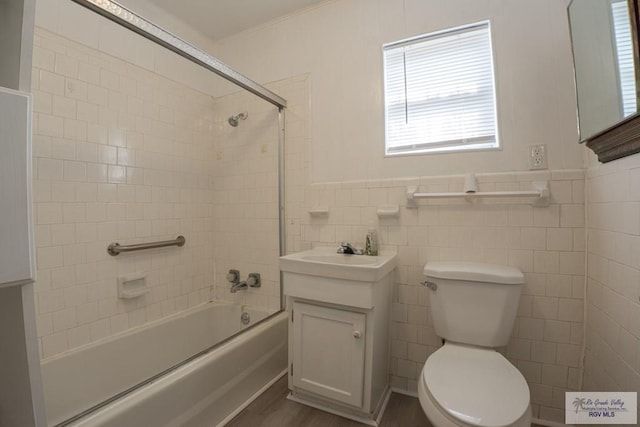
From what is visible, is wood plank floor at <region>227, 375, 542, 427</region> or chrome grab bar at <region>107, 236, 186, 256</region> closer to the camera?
wood plank floor at <region>227, 375, 542, 427</region>

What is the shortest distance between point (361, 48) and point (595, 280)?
182 centimetres

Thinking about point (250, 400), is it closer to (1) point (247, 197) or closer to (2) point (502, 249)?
(1) point (247, 197)

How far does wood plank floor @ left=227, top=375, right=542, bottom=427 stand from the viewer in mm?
1490

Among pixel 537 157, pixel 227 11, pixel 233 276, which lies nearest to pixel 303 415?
pixel 233 276

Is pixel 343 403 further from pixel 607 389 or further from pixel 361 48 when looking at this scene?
pixel 361 48

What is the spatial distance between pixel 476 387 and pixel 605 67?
132cm

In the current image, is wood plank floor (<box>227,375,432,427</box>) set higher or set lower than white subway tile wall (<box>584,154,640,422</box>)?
lower

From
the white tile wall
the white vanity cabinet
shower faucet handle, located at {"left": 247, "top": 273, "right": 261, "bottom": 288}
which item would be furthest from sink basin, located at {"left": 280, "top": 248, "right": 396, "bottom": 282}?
shower faucet handle, located at {"left": 247, "top": 273, "right": 261, "bottom": 288}

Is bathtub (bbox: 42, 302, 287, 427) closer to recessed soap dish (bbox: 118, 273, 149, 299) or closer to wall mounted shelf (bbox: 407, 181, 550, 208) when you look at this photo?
recessed soap dish (bbox: 118, 273, 149, 299)

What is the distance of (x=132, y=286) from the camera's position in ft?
6.17

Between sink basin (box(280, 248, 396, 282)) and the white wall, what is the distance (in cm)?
53

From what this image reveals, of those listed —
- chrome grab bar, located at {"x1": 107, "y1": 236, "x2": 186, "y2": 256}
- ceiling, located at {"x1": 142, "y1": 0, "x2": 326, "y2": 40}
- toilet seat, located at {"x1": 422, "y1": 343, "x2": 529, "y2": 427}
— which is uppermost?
ceiling, located at {"x1": 142, "y1": 0, "x2": 326, "y2": 40}

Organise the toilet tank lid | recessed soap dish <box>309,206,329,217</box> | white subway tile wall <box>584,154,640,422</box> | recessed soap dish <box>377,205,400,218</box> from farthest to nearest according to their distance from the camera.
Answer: recessed soap dish <box>309,206,329,217</box> < recessed soap dish <box>377,205,400,218</box> < the toilet tank lid < white subway tile wall <box>584,154,640,422</box>

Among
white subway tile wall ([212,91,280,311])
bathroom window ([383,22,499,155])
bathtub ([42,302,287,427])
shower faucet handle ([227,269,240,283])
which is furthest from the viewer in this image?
shower faucet handle ([227,269,240,283])
